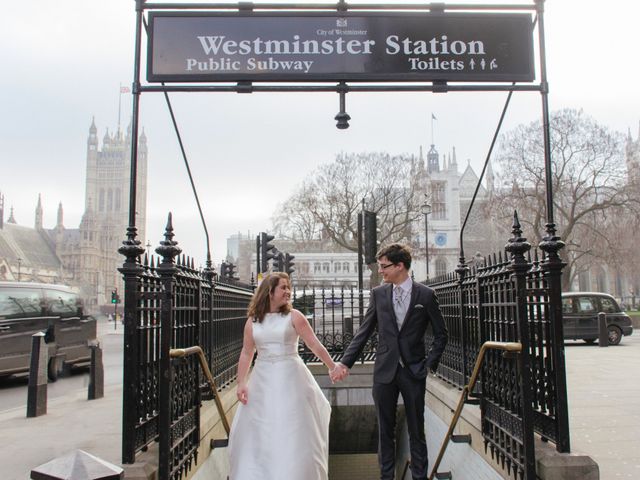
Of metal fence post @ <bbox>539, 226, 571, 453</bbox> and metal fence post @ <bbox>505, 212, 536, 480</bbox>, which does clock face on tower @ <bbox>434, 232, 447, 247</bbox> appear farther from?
metal fence post @ <bbox>505, 212, 536, 480</bbox>

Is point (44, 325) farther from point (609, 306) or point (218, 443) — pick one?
point (609, 306)

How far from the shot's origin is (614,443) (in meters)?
Result: 5.02

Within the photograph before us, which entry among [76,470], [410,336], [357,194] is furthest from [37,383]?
[357,194]

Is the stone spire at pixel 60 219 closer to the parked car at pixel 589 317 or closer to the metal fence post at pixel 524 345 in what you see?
the parked car at pixel 589 317

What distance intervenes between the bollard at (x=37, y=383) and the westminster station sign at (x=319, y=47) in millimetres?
5104

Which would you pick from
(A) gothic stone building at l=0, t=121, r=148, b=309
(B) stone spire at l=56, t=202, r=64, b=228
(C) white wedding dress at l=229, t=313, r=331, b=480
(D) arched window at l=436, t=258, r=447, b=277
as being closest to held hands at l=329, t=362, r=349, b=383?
(C) white wedding dress at l=229, t=313, r=331, b=480

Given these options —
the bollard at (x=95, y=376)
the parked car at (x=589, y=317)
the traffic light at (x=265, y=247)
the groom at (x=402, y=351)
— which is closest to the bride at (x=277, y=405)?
the groom at (x=402, y=351)

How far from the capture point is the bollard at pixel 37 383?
7.51 metres

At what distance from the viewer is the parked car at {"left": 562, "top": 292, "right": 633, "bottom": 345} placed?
19141mm

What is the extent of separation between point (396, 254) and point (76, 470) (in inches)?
111

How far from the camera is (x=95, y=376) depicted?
9273 mm

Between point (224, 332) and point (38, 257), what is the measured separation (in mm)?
101655

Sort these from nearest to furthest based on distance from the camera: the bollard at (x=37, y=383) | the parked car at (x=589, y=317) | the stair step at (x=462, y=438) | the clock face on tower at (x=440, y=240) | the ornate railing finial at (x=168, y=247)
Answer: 1. the ornate railing finial at (x=168, y=247)
2. the stair step at (x=462, y=438)
3. the bollard at (x=37, y=383)
4. the parked car at (x=589, y=317)
5. the clock face on tower at (x=440, y=240)

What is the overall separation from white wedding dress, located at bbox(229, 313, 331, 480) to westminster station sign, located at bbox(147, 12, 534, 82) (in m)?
2.00
